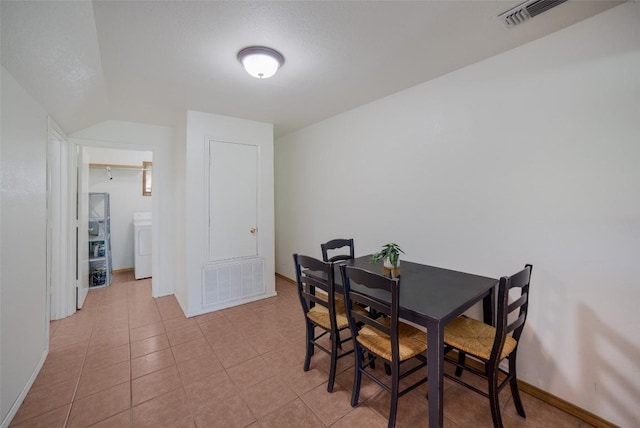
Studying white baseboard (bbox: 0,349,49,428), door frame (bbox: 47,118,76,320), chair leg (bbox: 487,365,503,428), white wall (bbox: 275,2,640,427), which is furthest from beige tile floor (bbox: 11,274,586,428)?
white wall (bbox: 275,2,640,427)

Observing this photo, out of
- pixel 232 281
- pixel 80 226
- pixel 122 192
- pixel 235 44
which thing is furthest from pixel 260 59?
pixel 122 192

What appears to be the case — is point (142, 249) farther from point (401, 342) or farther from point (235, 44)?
point (401, 342)

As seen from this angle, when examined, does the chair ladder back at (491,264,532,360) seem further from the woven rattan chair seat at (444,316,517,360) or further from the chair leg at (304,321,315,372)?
the chair leg at (304,321,315,372)


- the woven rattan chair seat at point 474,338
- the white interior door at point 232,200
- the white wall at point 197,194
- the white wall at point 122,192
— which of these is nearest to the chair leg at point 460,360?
the woven rattan chair seat at point 474,338

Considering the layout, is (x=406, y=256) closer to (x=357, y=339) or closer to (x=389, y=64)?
(x=357, y=339)

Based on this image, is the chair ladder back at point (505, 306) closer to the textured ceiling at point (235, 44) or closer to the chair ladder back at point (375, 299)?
the chair ladder back at point (375, 299)

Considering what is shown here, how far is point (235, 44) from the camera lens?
1.83 m

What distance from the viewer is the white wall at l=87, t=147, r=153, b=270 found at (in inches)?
184

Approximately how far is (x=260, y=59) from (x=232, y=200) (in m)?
1.90

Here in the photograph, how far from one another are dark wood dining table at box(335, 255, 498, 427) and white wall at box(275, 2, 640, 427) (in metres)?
0.23

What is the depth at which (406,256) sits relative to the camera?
103 inches

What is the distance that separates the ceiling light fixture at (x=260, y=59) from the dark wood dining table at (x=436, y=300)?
63.6 inches

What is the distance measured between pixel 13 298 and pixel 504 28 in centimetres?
356

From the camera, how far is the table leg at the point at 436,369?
136 centimetres
